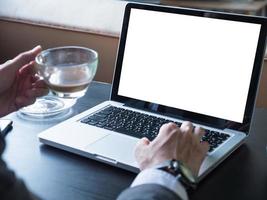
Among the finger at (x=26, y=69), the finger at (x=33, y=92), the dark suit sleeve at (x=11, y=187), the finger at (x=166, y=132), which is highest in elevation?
the finger at (x=26, y=69)

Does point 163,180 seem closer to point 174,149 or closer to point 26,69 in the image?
point 174,149

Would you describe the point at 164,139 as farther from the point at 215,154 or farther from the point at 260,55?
the point at 260,55

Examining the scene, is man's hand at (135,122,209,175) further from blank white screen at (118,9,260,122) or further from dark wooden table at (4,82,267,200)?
blank white screen at (118,9,260,122)

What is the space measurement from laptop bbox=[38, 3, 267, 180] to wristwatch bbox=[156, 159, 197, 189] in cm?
11

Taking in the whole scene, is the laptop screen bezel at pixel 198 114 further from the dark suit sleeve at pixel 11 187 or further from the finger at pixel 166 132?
the dark suit sleeve at pixel 11 187

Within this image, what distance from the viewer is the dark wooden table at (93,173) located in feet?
2.76

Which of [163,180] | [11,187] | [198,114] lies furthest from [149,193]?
[198,114]

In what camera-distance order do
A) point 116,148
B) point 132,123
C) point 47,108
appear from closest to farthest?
1. point 116,148
2. point 132,123
3. point 47,108

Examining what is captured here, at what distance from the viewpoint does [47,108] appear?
122 centimetres

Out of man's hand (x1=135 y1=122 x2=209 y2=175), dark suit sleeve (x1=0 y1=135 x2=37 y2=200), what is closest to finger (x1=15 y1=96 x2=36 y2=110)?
dark suit sleeve (x1=0 y1=135 x2=37 y2=200)

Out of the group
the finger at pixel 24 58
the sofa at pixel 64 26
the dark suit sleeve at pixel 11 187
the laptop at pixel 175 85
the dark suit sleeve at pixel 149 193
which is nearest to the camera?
the dark suit sleeve at pixel 149 193

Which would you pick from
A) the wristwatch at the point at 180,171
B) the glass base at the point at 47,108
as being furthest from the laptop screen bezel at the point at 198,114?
the wristwatch at the point at 180,171

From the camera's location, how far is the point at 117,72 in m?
1.19

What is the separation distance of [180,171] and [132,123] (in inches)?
12.3
